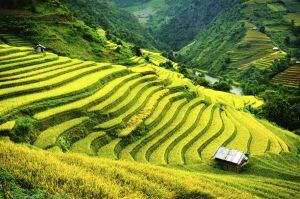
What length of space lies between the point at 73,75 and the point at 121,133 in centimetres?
675

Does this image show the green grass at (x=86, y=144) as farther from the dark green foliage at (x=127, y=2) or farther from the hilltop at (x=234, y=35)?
the dark green foliage at (x=127, y=2)

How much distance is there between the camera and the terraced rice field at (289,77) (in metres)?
62.9

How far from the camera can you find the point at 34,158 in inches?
466

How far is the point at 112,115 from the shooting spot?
2228cm

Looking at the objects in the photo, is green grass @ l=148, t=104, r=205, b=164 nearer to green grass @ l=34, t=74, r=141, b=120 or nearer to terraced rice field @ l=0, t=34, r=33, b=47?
green grass @ l=34, t=74, r=141, b=120

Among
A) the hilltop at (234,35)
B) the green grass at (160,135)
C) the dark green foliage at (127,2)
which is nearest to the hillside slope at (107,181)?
the green grass at (160,135)

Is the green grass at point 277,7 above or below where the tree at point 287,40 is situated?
above

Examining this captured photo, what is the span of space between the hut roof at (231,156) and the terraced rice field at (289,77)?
4572cm

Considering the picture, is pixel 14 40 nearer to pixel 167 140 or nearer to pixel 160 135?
pixel 160 135

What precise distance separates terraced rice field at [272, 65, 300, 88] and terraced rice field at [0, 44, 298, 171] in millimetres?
35337

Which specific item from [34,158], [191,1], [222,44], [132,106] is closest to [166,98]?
[132,106]

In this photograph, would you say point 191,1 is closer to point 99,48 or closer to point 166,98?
point 99,48

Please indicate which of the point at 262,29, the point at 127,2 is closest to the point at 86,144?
the point at 262,29

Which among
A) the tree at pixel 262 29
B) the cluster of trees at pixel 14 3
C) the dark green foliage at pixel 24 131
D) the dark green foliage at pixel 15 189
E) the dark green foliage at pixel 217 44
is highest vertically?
the cluster of trees at pixel 14 3
